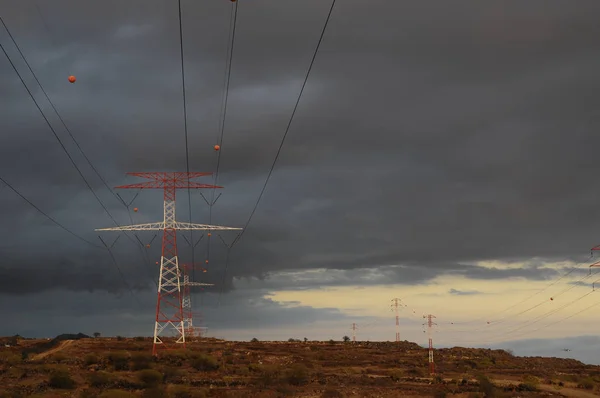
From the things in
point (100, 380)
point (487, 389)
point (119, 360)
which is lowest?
point (487, 389)

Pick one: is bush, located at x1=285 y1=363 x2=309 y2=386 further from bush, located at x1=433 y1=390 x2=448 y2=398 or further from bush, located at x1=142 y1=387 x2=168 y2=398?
bush, located at x1=142 y1=387 x2=168 y2=398

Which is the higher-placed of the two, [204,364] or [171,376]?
[204,364]

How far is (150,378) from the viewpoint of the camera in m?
78.9

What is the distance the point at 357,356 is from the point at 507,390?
210 ft

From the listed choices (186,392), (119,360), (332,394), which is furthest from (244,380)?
(119,360)

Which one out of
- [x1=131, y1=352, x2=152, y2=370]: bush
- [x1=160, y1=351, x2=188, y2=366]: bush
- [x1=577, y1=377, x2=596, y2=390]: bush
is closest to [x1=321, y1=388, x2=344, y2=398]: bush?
[x1=131, y1=352, x2=152, y2=370]: bush

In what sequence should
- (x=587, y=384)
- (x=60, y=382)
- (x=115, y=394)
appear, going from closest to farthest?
(x=115, y=394)
(x=60, y=382)
(x=587, y=384)

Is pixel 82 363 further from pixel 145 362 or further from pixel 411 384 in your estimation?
pixel 411 384

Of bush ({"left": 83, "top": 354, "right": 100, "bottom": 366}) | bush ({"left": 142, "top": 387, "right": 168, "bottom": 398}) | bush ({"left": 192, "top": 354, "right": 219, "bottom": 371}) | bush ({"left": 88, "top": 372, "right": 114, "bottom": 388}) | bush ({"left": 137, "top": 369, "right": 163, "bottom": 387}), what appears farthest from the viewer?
bush ({"left": 83, "top": 354, "right": 100, "bottom": 366})

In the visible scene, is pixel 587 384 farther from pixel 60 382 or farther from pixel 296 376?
pixel 60 382

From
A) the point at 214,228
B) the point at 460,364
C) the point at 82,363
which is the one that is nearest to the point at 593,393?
the point at 460,364

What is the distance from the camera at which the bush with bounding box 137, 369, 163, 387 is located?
78.0m

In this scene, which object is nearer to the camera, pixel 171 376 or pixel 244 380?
pixel 171 376

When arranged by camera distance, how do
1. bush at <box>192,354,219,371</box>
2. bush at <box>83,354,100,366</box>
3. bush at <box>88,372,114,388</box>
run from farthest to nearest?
1. bush at <box>83,354,100,366</box>
2. bush at <box>192,354,219,371</box>
3. bush at <box>88,372,114,388</box>
